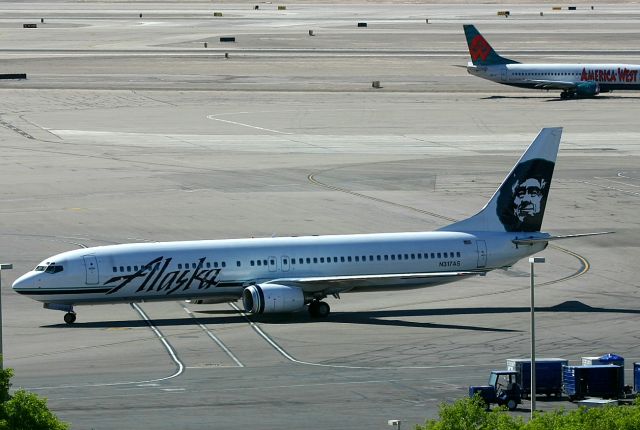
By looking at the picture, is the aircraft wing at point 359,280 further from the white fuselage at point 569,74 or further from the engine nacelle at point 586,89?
the white fuselage at point 569,74

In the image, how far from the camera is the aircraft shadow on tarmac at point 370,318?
6744 cm

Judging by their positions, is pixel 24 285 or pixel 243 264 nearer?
pixel 24 285

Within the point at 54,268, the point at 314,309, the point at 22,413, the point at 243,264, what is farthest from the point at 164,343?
the point at 22,413

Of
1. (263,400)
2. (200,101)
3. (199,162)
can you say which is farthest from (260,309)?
(200,101)

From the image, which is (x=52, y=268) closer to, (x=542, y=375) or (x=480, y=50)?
(x=542, y=375)

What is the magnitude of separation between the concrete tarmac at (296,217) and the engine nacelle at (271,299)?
838 millimetres

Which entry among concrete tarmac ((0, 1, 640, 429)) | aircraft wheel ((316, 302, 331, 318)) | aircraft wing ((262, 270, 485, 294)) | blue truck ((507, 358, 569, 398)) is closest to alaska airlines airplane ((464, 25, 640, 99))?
concrete tarmac ((0, 1, 640, 429))

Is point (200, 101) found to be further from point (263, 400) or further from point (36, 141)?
point (263, 400)

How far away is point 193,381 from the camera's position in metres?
55.5

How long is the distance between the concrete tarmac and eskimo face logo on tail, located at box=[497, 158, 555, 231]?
4.03 metres

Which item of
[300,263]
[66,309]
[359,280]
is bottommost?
[66,309]

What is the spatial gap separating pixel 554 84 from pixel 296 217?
276 ft

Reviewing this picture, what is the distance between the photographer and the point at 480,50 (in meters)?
176

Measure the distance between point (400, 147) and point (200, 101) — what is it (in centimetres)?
4063
